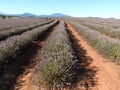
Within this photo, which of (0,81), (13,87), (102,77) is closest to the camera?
(13,87)

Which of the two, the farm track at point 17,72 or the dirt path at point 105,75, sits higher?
the dirt path at point 105,75

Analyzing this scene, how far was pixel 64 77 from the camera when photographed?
281 inches

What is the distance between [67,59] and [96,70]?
2.09 metres

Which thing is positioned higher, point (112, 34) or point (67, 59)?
point (67, 59)

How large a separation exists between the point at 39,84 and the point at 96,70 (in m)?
3.28

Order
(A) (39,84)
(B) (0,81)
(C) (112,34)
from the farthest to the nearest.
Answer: (C) (112,34)
(B) (0,81)
(A) (39,84)

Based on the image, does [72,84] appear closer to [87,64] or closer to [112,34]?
[87,64]

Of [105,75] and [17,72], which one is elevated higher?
[105,75]

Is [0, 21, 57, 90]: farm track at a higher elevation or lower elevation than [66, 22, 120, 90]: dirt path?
lower

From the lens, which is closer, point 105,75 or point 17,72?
A: point 105,75

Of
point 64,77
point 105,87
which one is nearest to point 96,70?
point 105,87

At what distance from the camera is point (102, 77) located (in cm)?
867

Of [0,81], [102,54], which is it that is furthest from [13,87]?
[102,54]

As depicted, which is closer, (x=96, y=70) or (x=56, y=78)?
(x=56, y=78)
